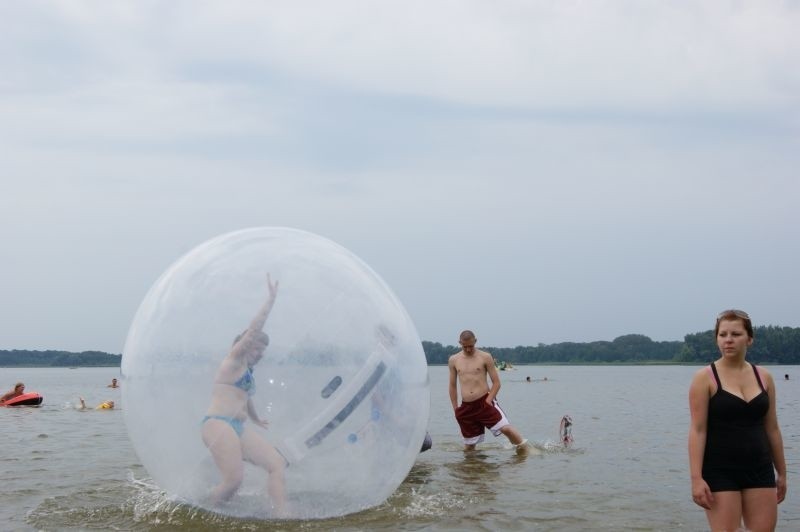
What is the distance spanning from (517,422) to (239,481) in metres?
14.3

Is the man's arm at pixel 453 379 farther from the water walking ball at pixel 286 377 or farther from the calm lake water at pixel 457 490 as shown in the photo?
the water walking ball at pixel 286 377

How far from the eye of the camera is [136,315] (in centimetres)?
693

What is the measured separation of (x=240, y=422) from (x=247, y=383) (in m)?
0.27

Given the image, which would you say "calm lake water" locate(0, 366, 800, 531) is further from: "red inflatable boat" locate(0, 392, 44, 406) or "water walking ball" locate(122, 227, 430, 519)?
"red inflatable boat" locate(0, 392, 44, 406)

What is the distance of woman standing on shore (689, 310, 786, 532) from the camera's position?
15.7 feet

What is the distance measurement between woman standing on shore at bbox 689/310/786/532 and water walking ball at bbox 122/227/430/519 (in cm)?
238

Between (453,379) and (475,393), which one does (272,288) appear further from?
(453,379)

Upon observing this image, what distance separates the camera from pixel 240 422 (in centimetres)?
600

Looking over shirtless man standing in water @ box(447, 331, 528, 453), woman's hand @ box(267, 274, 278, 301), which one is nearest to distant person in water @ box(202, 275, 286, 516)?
woman's hand @ box(267, 274, 278, 301)

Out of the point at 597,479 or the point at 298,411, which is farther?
the point at 597,479

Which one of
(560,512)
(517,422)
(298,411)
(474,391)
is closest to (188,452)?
(298,411)

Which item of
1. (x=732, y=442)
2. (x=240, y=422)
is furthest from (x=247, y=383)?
(x=732, y=442)

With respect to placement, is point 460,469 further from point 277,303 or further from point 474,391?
point 277,303

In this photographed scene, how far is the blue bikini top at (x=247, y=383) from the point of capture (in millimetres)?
6016
